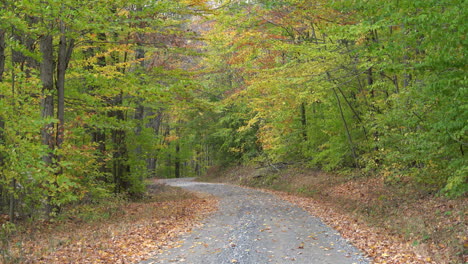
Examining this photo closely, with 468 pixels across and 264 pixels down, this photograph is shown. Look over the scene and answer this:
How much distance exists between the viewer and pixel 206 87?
15.4 metres

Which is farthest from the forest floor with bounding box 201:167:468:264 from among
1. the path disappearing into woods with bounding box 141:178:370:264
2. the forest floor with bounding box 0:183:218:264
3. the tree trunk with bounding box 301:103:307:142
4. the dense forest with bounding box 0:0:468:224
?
the forest floor with bounding box 0:183:218:264

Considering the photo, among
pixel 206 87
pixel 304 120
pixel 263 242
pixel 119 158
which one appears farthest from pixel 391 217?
pixel 304 120

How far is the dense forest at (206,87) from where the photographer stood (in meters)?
8.46

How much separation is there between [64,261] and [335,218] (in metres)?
8.19

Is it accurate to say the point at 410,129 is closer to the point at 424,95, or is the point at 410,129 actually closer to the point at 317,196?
the point at 424,95

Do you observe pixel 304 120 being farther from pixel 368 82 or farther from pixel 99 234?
pixel 99 234

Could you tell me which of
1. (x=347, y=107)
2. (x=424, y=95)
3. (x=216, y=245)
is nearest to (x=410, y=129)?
(x=424, y=95)

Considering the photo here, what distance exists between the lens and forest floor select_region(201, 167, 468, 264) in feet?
25.3

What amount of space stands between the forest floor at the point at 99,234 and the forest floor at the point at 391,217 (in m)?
4.71

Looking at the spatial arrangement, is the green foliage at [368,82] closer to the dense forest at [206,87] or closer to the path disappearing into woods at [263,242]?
the dense forest at [206,87]

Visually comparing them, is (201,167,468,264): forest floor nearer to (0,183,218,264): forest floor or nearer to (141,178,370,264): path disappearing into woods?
(141,178,370,264): path disappearing into woods

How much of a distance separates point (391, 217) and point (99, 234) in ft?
27.6

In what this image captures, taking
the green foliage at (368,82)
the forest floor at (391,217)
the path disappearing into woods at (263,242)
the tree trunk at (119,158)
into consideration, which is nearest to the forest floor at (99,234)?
the path disappearing into woods at (263,242)

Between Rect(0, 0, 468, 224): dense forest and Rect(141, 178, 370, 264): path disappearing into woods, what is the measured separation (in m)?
3.05
